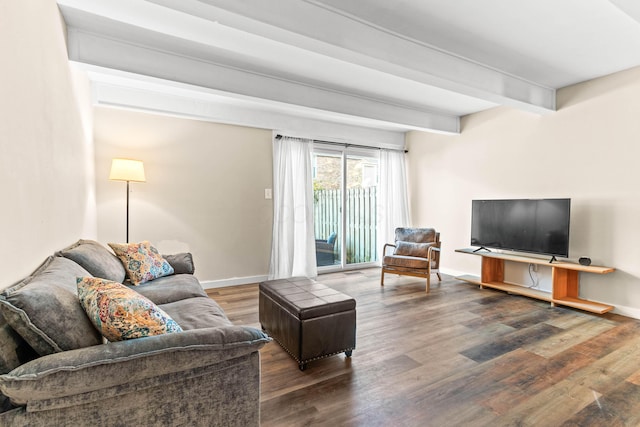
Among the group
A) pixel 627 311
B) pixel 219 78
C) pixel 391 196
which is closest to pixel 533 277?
pixel 627 311

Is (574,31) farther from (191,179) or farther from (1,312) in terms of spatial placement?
(191,179)

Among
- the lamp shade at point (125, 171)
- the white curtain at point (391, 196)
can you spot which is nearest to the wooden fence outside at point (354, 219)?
the white curtain at point (391, 196)

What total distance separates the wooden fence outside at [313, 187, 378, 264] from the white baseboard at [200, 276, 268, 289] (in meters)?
1.23

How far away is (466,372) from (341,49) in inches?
96.4

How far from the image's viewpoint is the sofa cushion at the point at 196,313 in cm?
172

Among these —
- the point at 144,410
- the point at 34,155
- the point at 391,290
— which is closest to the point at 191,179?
the point at 34,155

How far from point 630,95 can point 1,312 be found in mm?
5043

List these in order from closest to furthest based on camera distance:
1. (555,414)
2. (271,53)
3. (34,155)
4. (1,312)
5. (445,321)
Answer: (1,312), (34,155), (555,414), (271,53), (445,321)

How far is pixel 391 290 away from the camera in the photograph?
4129 millimetres

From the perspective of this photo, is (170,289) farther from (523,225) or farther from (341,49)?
(523,225)

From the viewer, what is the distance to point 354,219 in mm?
5508


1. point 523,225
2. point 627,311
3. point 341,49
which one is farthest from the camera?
point 523,225

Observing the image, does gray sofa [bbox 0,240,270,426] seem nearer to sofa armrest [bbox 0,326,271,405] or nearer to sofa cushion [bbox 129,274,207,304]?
sofa armrest [bbox 0,326,271,405]

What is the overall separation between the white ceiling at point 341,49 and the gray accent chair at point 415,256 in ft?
6.18
